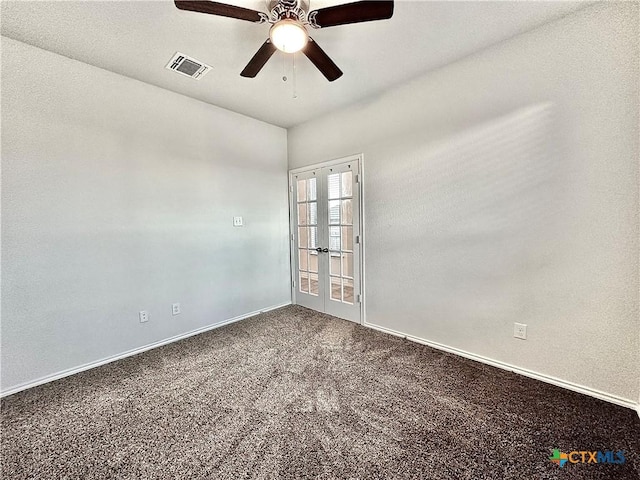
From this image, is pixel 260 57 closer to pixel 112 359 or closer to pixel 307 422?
pixel 307 422

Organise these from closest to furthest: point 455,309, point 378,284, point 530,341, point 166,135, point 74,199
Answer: point 530,341 < point 74,199 < point 455,309 < point 166,135 < point 378,284

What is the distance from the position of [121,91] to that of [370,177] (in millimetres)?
2719

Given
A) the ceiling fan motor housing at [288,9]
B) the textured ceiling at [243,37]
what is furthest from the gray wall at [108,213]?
the ceiling fan motor housing at [288,9]

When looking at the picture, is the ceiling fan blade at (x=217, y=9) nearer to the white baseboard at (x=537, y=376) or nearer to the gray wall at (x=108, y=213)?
the gray wall at (x=108, y=213)

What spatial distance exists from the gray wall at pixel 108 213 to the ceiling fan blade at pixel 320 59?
185 cm

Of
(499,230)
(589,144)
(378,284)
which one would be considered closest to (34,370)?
(378,284)

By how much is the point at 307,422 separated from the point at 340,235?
2249 millimetres

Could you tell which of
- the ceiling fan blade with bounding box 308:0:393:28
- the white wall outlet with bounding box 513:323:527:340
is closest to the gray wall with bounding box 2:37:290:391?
the ceiling fan blade with bounding box 308:0:393:28

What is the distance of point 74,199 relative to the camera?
7.68ft

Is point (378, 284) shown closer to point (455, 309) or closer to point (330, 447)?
point (455, 309)

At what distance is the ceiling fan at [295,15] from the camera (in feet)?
4.80

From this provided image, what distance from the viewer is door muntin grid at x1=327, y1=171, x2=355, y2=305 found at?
11.3 ft

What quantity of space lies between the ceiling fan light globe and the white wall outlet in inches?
107

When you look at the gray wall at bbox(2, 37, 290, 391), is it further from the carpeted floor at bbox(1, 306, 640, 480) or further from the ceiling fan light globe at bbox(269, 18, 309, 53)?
the ceiling fan light globe at bbox(269, 18, 309, 53)
